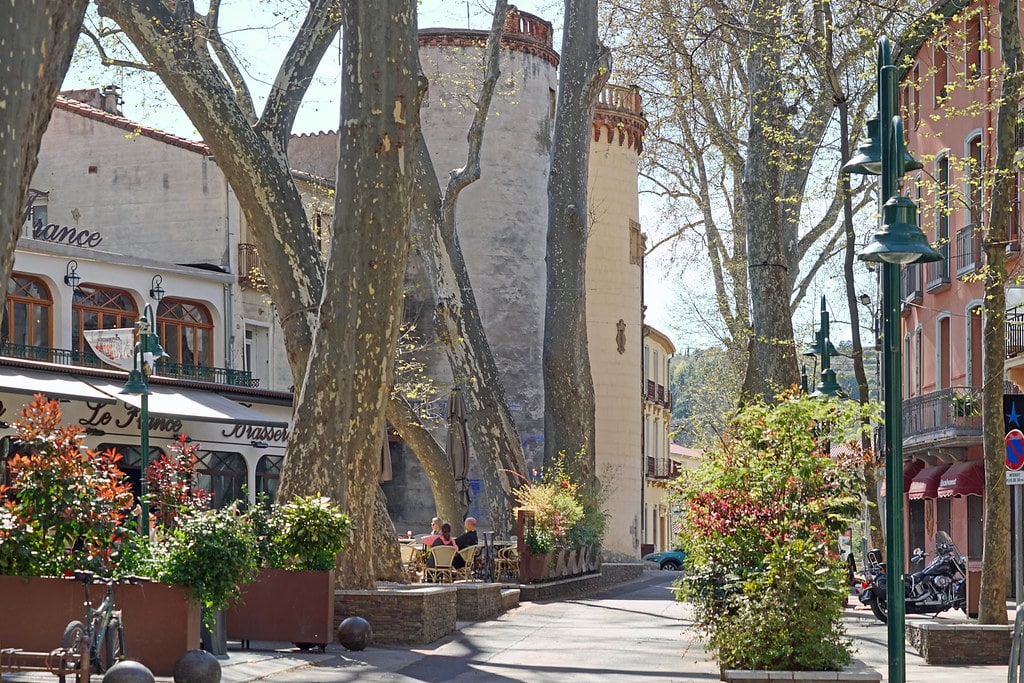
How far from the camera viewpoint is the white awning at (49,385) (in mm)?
28859

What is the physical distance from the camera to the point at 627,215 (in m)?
50.1

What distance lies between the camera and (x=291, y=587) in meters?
14.4

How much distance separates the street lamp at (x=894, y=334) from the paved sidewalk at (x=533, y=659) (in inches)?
59.2

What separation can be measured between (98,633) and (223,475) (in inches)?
1031

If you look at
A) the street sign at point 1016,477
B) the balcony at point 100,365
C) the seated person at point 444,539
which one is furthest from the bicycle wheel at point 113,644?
the balcony at point 100,365

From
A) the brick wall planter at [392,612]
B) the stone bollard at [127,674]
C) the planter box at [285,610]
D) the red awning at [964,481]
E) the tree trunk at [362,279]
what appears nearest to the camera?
the stone bollard at [127,674]

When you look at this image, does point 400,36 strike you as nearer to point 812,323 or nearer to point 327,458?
point 327,458

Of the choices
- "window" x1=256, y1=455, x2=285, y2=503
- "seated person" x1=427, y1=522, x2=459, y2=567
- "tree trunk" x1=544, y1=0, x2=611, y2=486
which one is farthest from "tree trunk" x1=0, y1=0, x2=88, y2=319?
"window" x1=256, y1=455, x2=285, y2=503

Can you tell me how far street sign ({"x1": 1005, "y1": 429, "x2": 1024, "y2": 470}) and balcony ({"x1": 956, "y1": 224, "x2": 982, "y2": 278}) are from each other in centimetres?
1895

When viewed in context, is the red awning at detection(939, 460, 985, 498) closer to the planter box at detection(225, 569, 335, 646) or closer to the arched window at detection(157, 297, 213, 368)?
the arched window at detection(157, 297, 213, 368)

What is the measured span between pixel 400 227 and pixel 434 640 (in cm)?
447

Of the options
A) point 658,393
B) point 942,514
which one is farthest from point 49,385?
point 658,393

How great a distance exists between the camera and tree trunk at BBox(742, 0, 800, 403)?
23.7 metres

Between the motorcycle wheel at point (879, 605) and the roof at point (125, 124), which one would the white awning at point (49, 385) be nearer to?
the roof at point (125, 124)
